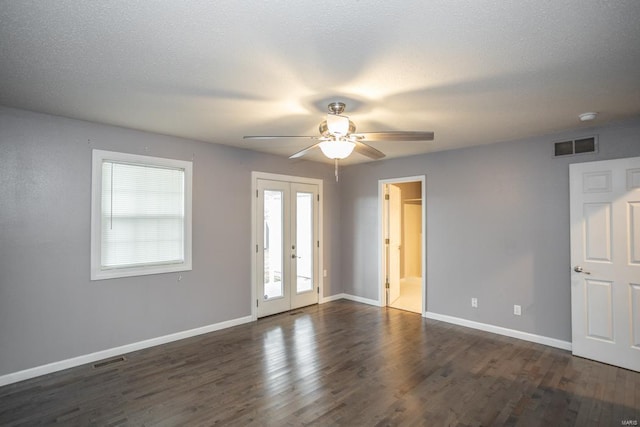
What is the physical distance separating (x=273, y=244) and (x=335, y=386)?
8.66ft

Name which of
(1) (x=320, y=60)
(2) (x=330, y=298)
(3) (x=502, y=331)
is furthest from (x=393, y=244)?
(1) (x=320, y=60)

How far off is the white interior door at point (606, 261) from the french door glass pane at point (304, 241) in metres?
3.68

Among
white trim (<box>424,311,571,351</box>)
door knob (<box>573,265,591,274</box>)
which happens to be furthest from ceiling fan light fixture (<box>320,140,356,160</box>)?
white trim (<box>424,311,571,351</box>)

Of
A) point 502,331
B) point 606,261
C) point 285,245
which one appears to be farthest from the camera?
point 285,245

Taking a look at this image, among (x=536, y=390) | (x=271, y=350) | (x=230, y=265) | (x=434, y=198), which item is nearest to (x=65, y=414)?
(x=271, y=350)

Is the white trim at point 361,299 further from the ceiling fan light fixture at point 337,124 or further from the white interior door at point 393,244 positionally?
the ceiling fan light fixture at point 337,124

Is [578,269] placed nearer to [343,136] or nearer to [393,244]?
[393,244]

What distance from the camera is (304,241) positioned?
18.7 ft

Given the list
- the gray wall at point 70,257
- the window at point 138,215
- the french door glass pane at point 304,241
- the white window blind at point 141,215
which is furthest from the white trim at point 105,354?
the french door glass pane at point 304,241

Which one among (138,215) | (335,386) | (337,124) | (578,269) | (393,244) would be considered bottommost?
(335,386)

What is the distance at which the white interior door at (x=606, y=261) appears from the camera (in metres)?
3.32

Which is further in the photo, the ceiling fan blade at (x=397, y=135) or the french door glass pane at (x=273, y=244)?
the french door glass pane at (x=273, y=244)

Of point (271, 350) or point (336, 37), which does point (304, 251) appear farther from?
point (336, 37)

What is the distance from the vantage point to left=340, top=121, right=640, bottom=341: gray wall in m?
3.87
